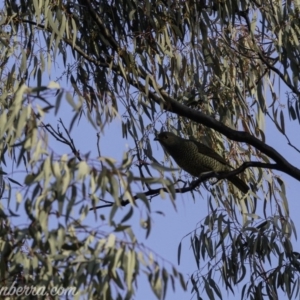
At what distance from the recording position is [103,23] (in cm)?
550

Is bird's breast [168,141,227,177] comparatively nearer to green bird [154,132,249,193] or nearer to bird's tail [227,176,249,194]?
green bird [154,132,249,193]

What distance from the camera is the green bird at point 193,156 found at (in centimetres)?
582

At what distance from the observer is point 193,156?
6.00m

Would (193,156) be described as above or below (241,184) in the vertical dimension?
above

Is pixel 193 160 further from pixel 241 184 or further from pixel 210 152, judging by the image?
pixel 241 184

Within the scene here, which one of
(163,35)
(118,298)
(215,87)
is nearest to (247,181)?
(215,87)

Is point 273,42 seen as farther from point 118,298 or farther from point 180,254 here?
point 118,298

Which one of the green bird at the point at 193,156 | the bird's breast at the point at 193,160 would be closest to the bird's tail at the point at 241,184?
the green bird at the point at 193,156

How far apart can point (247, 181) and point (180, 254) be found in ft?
2.44

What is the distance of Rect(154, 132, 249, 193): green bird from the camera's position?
5817 mm

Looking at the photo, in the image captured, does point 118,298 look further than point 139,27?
No

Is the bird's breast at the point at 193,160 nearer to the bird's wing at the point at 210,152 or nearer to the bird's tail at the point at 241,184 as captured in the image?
the bird's wing at the point at 210,152

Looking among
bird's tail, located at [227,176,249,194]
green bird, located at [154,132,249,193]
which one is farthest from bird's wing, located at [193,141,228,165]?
bird's tail, located at [227,176,249,194]

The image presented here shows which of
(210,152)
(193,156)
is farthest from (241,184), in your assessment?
(193,156)
